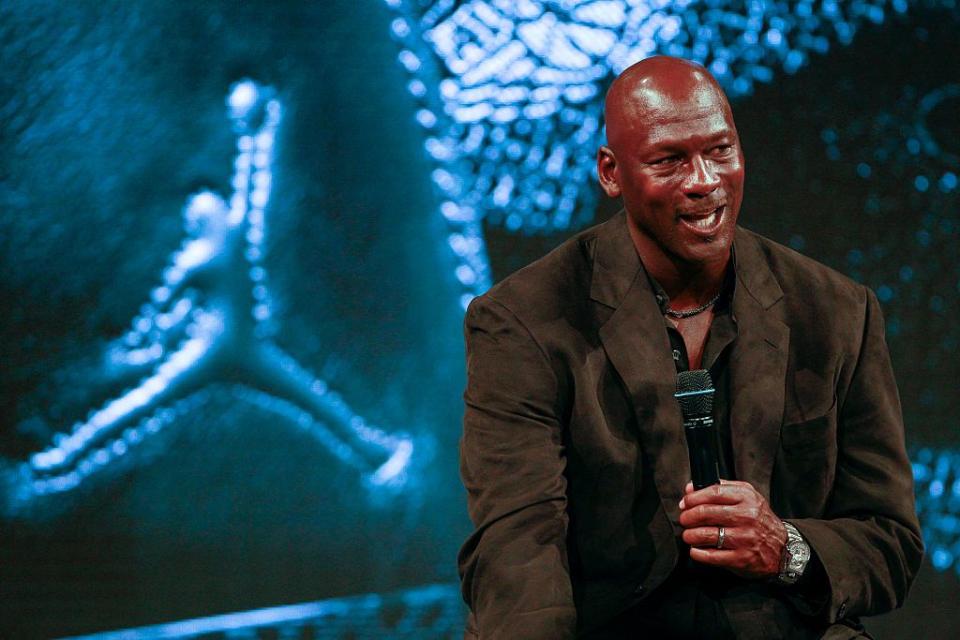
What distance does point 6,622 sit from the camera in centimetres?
297

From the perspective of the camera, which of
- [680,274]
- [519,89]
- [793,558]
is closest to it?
[793,558]

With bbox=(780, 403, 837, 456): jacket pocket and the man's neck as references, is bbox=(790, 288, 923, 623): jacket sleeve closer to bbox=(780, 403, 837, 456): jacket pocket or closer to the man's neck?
bbox=(780, 403, 837, 456): jacket pocket

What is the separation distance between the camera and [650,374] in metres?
1.87

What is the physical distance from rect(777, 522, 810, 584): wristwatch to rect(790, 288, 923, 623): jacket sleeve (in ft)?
0.06

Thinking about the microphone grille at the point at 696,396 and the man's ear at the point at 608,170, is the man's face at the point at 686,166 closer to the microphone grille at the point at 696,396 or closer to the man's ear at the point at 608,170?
the man's ear at the point at 608,170

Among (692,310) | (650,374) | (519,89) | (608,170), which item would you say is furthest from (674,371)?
(519,89)

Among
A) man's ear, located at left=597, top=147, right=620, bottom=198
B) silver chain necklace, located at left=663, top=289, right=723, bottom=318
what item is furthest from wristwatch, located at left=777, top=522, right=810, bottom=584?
man's ear, located at left=597, top=147, right=620, bottom=198

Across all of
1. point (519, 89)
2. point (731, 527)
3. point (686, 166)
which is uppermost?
point (519, 89)

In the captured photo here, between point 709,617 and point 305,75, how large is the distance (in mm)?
1954

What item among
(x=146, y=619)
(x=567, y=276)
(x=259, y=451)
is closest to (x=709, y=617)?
(x=567, y=276)

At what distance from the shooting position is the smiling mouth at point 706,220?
188 cm

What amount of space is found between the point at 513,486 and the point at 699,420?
1.12 feet

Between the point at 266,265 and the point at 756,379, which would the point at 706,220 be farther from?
the point at 266,265

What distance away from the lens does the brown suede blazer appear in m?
1.80
